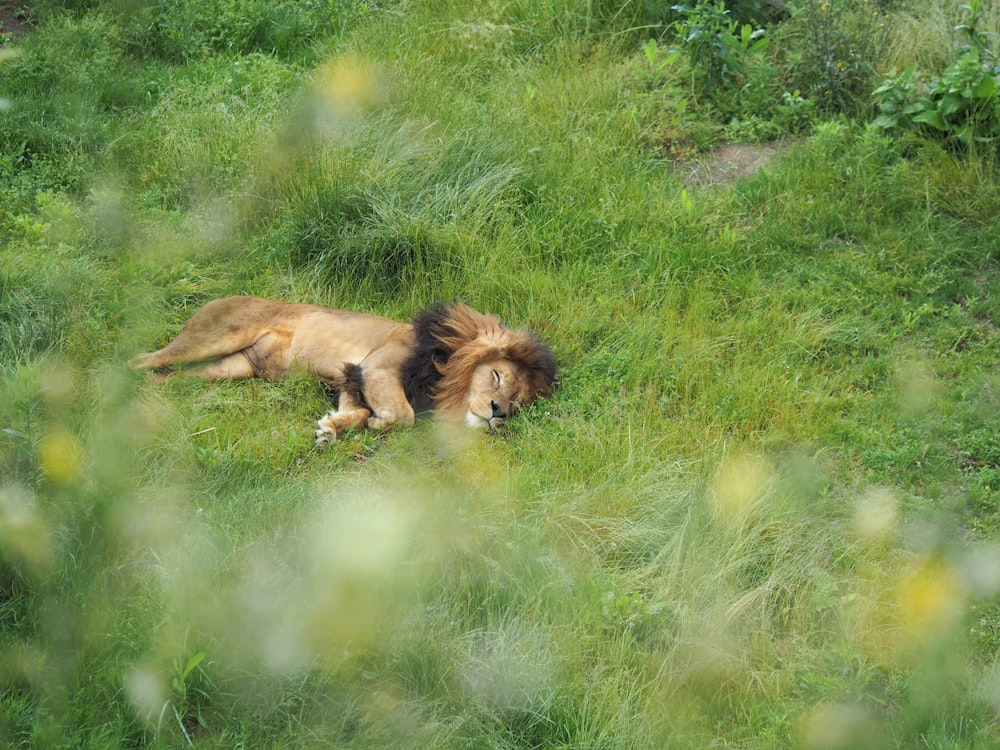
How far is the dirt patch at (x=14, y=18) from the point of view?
9602 mm

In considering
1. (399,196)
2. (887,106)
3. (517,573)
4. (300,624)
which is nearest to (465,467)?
(517,573)

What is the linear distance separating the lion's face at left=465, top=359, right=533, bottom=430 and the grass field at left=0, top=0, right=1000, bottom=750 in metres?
0.12

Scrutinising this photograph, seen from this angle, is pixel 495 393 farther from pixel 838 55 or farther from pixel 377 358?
pixel 838 55

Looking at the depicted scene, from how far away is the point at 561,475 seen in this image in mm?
5801

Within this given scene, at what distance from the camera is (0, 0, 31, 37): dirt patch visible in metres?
9.60

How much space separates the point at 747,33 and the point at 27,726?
7038mm

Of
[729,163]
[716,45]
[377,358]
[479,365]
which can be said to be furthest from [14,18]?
[729,163]

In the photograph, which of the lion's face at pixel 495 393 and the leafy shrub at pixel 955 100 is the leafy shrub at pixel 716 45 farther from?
Result: the lion's face at pixel 495 393

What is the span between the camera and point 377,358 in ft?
21.8

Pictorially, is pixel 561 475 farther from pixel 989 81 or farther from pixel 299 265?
pixel 989 81

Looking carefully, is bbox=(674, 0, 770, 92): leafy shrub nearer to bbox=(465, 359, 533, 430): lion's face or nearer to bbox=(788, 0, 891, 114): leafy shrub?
bbox=(788, 0, 891, 114): leafy shrub

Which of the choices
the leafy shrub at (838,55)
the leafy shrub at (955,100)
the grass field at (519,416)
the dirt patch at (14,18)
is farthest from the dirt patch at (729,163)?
the dirt patch at (14,18)

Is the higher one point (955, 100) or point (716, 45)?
point (955, 100)

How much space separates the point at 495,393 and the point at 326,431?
0.93m
